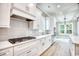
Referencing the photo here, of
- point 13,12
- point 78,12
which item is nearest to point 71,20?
point 78,12

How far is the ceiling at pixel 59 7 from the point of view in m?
1.68

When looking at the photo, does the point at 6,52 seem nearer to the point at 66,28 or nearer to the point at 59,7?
the point at 66,28

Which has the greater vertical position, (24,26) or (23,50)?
(24,26)

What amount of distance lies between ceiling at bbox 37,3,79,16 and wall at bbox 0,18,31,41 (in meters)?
0.62

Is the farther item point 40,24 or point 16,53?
point 40,24

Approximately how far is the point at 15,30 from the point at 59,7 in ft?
3.49

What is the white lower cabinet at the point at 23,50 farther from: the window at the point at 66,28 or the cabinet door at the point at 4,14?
the window at the point at 66,28

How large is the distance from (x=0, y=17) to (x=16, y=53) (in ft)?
1.96

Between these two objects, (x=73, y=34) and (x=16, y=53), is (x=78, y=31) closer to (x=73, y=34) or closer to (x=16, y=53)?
(x=73, y=34)

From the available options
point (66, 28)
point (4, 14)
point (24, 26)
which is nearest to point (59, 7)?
point (66, 28)

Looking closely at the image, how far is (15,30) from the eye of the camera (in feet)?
6.46

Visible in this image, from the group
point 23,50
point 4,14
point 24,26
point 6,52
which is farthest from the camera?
point 24,26

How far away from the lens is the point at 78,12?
179cm

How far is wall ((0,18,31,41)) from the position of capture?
1.67m
